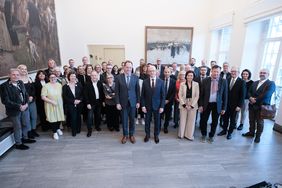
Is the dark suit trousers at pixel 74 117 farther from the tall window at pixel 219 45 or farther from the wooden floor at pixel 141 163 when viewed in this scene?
the tall window at pixel 219 45

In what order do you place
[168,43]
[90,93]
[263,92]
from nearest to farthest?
[263,92], [90,93], [168,43]

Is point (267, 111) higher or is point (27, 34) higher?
point (27, 34)

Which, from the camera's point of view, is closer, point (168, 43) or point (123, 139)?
point (123, 139)

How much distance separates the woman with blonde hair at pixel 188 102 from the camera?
3.53 metres

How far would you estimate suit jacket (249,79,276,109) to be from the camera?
138 inches

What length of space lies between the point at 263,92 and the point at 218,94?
103cm

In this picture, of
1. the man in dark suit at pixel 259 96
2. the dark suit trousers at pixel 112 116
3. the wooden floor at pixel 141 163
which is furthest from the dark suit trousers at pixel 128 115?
the man in dark suit at pixel 259 96

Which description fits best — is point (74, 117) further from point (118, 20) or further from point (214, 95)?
point (118, 20)

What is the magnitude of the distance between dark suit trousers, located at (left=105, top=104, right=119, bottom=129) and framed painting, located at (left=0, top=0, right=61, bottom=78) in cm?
235

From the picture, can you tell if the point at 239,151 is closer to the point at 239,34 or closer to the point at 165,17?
the point at 239,34

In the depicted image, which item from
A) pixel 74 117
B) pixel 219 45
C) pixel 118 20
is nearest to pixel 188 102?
pixel 74 117

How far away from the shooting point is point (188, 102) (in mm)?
3627

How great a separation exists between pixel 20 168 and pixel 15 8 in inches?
144

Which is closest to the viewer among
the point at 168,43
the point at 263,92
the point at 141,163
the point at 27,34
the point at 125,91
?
the point at 141,163
